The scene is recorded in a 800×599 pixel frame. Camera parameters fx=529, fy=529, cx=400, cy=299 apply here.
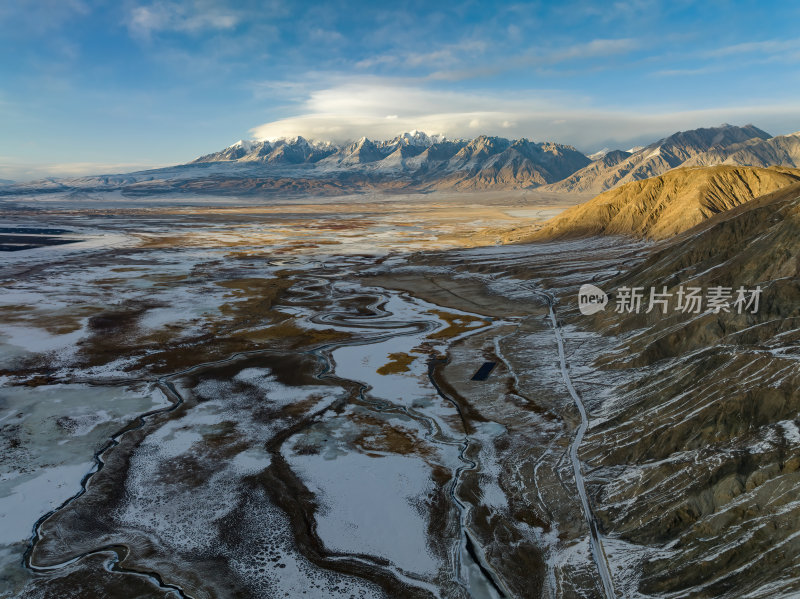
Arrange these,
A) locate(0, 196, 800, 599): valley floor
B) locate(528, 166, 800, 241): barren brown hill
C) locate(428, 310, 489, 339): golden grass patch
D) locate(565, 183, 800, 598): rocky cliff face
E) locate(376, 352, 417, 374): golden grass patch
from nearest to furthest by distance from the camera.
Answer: locate(565, 183, 800, 598): rocky cliff face, locate(0, 196, 800, 599): valley floor, locate(376, 352, 417, 374): golden grass patch, locate(428, 310, 489, 339): golden grass patch, locate(528, 166, 800, 241): barren brown hill

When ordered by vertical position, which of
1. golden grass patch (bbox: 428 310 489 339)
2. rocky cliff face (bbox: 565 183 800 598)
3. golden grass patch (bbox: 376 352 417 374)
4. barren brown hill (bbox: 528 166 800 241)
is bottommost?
golden grass patch (bbox: 376 352 417 374)

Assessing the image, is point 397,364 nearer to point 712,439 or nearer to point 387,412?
point 387,412

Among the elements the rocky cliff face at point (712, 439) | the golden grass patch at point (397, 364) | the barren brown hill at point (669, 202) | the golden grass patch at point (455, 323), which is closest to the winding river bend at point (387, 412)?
the golden grass patch at point (455, 323)

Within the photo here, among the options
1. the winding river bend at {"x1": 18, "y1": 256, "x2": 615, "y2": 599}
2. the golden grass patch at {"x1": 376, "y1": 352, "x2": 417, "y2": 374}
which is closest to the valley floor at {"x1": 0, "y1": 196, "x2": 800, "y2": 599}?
the winding river bend at {"x1": 18, "y1": 256, "x2": 615, "y2": 599}

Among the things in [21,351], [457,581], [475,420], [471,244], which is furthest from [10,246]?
[457,581]

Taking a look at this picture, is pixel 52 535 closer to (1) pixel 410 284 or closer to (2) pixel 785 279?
(2) pixel 785 279

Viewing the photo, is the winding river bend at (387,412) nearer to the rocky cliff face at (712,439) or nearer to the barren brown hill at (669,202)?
the rocky cliff face at (712,439)

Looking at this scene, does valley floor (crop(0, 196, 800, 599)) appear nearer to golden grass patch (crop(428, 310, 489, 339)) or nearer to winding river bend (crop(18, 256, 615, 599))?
winding river bend (crop(18, 256, 615, 599))

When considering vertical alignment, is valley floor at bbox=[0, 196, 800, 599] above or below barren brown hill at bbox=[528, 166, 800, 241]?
below
